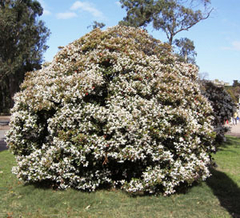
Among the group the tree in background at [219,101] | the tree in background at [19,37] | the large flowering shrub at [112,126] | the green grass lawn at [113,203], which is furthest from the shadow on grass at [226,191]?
the tree in background at [19,37]

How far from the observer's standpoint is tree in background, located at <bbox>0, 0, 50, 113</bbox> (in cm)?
2273

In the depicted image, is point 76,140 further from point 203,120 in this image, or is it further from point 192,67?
point 192,67

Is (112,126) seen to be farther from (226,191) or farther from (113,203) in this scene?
(226,191)

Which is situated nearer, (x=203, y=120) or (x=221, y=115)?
(x=203, y=120)

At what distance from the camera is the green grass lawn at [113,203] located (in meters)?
4.30

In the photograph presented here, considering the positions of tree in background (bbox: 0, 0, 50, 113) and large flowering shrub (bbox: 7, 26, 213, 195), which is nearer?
large flowering shrub (bbox: 7, 26, 213, 195)

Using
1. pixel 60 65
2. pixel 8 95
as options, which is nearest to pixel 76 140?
pixel 60 65

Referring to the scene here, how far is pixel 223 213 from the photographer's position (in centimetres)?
439

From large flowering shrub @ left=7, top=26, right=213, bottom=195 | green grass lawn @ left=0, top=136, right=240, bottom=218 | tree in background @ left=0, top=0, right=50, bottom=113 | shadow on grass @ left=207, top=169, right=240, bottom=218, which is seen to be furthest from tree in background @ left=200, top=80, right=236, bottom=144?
tree in background @ left=0, top=0, right=50, bottom=113

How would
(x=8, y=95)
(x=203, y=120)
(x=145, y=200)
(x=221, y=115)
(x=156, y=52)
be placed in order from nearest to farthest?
(x=145, y=200) < (x=203, y=120) < (x=156, y=52) < (x=221, y=115) < (x=8, y=95)

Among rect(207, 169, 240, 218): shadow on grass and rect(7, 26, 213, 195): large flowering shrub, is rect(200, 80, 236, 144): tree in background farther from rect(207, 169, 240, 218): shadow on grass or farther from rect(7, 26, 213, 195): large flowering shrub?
rect(7, 26, 213, 195): large flowering shrub

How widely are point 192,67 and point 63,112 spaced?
3458 millimetres

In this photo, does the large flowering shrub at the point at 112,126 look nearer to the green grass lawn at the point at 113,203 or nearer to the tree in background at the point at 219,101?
the green grass lawn at the point at 113,203

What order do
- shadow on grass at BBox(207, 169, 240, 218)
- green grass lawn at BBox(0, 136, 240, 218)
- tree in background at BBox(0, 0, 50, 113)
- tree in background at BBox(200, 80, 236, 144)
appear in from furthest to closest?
1. tree in background at BBox(0, 0, 50, 113)
2. tree in background at BBox(200, 80, 236, 144)
3. shadow on grass at BBox(207, 169, 240, 218)
4. green grass lawn at BBox(0, 136, 240, 218)
